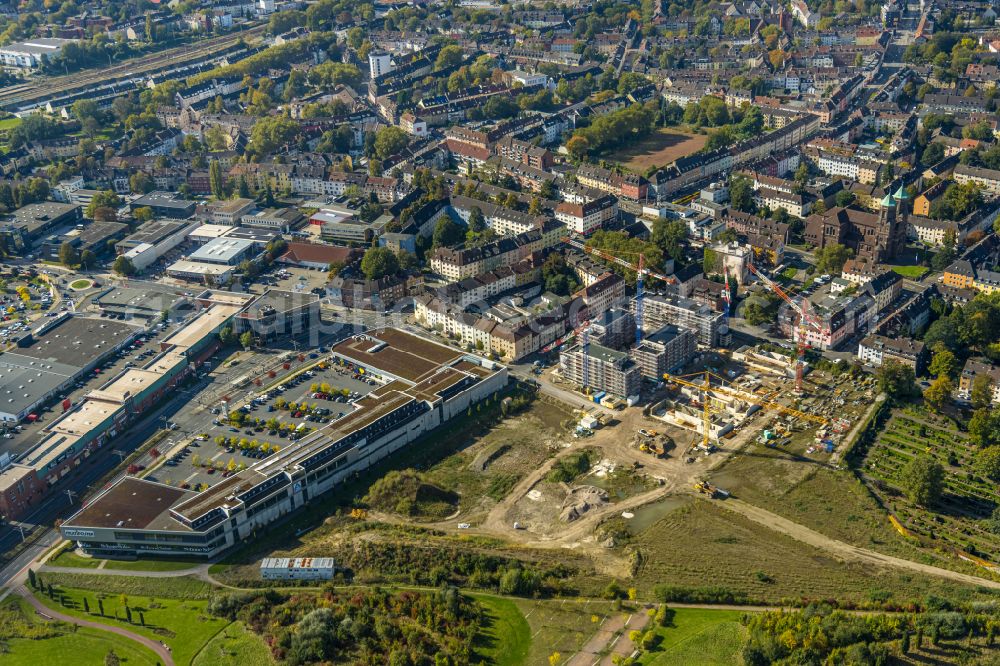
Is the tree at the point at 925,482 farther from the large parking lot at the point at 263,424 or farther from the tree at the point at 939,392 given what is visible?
the large parking lot at the point at 263,424

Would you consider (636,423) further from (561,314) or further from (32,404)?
(32,404)

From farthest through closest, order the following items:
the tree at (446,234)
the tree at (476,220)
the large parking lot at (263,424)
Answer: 1. the tree at (476,220)
2. the tree at (446,234)
3. the large parking lot at (263,424)

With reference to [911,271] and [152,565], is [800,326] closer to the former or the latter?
[911,271]

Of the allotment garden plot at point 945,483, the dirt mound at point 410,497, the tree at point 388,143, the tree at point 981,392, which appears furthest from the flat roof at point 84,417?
the tree at point 981,392

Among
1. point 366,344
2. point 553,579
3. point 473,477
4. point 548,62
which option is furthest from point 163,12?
point 553,579

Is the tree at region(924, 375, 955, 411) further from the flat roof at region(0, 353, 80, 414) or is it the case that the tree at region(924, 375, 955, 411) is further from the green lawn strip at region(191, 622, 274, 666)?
the flat roof at region(0, 353, 80, 414)

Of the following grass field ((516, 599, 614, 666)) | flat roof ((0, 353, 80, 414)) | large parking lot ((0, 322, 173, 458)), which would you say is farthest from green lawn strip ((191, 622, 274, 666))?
flat roof ((0, 353, 80, 414))
